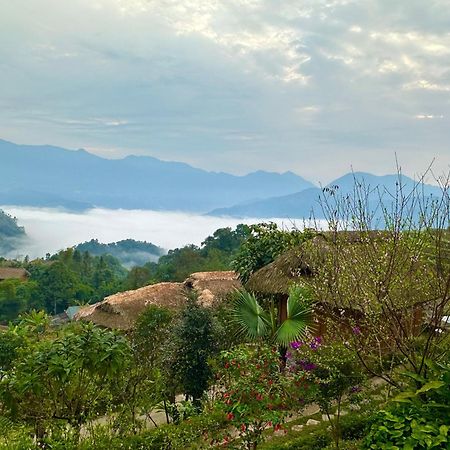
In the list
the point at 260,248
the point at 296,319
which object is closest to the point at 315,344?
the point at 296,319

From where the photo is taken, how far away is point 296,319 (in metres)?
7.84

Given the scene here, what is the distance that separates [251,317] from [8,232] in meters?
158

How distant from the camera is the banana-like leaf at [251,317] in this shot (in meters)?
8.16

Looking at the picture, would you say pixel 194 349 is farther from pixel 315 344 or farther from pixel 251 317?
pixel 315 344

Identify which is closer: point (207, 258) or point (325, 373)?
point (325, 373)

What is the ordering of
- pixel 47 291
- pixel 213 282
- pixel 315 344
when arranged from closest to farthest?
pixel 315 344
pixel 213 282
pixel 47 291

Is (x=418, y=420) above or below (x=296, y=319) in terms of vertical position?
below

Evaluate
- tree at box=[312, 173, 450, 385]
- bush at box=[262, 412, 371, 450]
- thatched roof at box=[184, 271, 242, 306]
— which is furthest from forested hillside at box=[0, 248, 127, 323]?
tree at box=[312, 173, 450, 385]

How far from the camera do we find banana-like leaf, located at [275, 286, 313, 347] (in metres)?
7.70

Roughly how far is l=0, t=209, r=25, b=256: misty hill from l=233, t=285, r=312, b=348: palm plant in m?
150

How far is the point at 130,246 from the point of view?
14025 cm

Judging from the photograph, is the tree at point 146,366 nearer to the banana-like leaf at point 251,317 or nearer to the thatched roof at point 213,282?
the banana-like leaf at point 251,317

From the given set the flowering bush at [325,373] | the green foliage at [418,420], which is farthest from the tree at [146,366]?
the green foliage at [418,420]

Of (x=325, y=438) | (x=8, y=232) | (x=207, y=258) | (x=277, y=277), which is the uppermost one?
(x=8, y=232)
